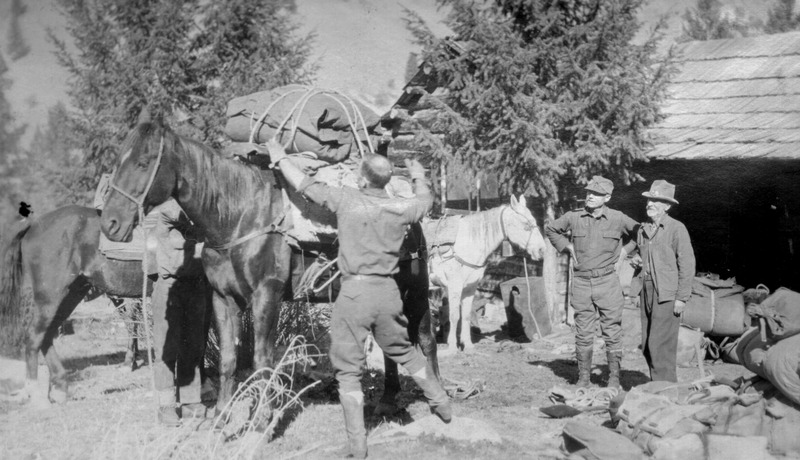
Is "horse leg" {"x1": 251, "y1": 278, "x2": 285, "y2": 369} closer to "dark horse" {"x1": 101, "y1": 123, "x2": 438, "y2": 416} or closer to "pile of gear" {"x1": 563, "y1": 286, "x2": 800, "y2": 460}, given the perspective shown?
"dark horse" {"x1": 101, "y1": 123, "x2": 438, "y2": 416}

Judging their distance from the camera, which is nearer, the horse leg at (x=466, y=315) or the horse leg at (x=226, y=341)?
the horse leg at (x=226, y=341)

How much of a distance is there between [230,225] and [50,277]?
306 cm

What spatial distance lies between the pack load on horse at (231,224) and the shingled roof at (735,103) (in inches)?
294

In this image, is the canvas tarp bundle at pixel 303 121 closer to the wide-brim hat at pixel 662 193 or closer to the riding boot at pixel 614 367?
the wide-brim hat at pixel 662 193

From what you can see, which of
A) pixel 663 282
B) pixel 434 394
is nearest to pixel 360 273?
pixel 434 394

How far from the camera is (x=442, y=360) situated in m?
9.22

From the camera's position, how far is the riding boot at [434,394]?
4664 mm

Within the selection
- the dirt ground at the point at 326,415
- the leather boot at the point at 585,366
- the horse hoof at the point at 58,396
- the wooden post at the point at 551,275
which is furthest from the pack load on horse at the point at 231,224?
the wooden post at the point at 551,275

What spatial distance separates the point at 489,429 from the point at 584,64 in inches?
296

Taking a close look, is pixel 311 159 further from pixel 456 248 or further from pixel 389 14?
pixel 389 14

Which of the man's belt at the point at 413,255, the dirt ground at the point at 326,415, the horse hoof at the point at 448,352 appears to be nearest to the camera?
the dirt ground at the point at 326,415

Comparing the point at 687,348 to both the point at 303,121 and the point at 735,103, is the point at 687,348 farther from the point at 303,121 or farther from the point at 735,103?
the point at 303,121

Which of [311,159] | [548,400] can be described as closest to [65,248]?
[311,159]

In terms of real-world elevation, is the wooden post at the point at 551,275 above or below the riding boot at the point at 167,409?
above
